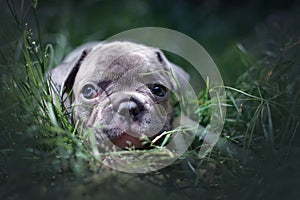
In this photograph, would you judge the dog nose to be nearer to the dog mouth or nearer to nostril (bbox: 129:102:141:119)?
nostril (bbox: 129:102:141:119)

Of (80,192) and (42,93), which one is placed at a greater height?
(42,93)

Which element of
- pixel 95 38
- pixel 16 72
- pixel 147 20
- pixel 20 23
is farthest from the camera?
pixel 147 20

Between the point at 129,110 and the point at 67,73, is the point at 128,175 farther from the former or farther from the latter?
the point at 67,73

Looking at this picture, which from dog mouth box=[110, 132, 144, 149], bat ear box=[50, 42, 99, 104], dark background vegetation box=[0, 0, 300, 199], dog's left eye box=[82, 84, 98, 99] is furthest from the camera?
bat ear box=[50, 42, 99, 104]

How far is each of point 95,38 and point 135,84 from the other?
2.63 m

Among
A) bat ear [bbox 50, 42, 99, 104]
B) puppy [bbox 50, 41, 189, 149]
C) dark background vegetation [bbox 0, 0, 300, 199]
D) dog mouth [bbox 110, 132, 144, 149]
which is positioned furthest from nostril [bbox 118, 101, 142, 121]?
bat ear [bbox 50, 42, 99, 104]

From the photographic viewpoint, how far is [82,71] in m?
3.02

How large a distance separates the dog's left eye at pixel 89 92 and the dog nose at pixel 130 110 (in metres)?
0.34

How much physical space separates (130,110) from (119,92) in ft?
0.89

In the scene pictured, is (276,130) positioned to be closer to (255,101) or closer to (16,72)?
(255,101)

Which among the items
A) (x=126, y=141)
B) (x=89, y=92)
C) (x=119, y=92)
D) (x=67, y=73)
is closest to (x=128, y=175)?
(x=126, y=141)

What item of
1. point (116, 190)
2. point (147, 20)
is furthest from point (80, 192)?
point (147, 20)

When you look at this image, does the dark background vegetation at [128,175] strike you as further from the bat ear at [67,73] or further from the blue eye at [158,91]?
the blue eye at [158,91]

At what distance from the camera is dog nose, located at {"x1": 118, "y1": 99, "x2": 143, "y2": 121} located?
99.2 inches
